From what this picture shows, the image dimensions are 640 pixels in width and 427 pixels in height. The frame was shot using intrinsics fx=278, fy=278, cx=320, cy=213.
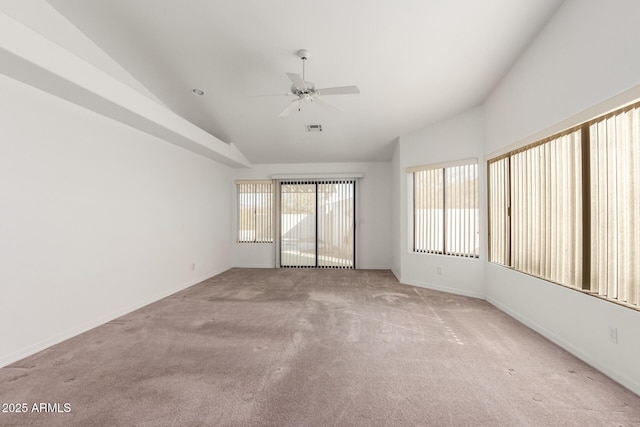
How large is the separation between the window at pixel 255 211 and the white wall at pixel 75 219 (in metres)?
2.09

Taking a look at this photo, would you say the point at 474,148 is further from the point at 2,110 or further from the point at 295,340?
the point at 2,110

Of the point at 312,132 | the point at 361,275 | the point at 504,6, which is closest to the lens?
the point at 504,6

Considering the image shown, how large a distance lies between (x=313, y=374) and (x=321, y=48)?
10.5 feet

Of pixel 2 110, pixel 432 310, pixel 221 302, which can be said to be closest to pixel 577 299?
pixel 432 310

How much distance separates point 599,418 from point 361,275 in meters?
4.18

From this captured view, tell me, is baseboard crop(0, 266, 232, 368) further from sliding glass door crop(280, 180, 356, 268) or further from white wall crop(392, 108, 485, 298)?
white wall crop(392, 108, 485, 298)

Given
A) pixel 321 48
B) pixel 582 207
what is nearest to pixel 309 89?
pixel 321 48

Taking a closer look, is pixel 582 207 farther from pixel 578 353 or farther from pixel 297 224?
pixel 297 224

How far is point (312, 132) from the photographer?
16.8ft

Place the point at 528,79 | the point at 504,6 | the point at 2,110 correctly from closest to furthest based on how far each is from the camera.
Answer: the point at 2,110 → the point at 504,6 → the point at 528,79

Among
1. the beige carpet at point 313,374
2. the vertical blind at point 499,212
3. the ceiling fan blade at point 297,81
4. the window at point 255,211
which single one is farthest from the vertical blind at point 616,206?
the window at point 255,211

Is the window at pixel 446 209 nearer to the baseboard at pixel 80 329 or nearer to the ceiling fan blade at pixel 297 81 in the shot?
the ceiling fan blade at pixel 297 81

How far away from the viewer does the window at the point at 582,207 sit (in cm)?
206

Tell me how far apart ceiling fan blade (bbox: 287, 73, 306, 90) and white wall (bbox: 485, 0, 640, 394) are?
8.06 feet
